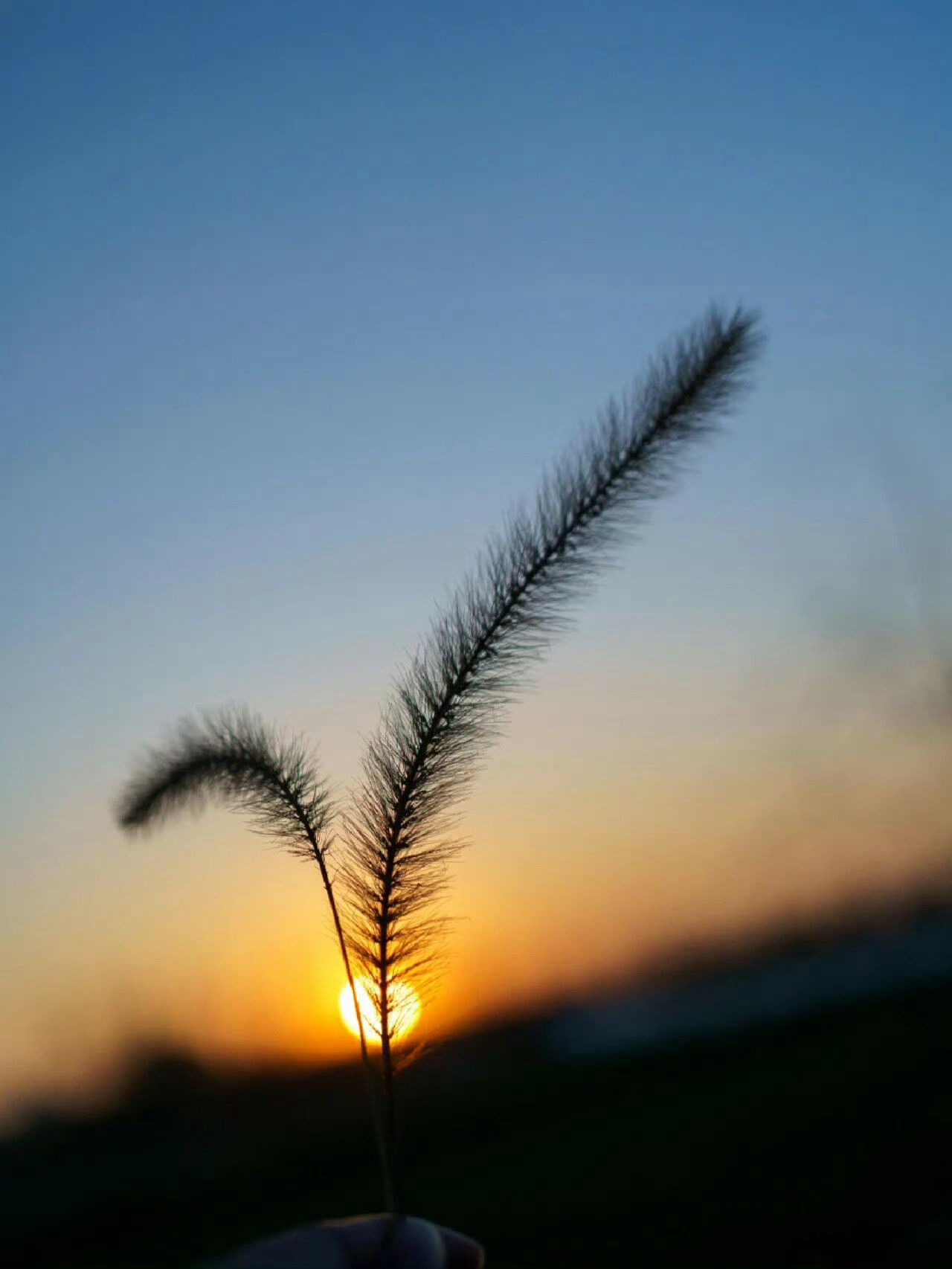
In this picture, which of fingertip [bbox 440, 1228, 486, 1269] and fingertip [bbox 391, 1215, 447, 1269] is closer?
fingertip [bbox 391, 1215, 447, 1269]

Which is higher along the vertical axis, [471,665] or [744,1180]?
[471,665]

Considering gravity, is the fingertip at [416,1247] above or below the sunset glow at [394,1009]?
below

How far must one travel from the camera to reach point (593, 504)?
1529mm

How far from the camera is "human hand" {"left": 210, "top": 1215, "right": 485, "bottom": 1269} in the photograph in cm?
141

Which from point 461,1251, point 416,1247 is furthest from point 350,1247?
point 461,1251

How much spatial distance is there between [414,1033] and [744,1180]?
4.10 m

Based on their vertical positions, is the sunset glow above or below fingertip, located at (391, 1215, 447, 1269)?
above

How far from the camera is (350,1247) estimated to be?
1.47 m

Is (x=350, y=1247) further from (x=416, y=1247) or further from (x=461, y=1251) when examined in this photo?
(x=461, y=1251)

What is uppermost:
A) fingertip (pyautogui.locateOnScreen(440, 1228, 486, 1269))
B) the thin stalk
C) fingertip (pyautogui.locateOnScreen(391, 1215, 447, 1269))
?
the thin stalk

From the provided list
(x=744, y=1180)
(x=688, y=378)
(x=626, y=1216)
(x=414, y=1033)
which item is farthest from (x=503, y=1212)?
(x=688, y=378)

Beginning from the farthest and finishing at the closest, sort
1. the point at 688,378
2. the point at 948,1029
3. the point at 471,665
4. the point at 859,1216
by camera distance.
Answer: the point at 948,1029, the point at 859,1216, the point at 471,665, the point at 688,378

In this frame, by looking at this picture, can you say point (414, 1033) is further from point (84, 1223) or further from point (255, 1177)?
point (255, 1177)

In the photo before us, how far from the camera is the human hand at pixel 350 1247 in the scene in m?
1.41
